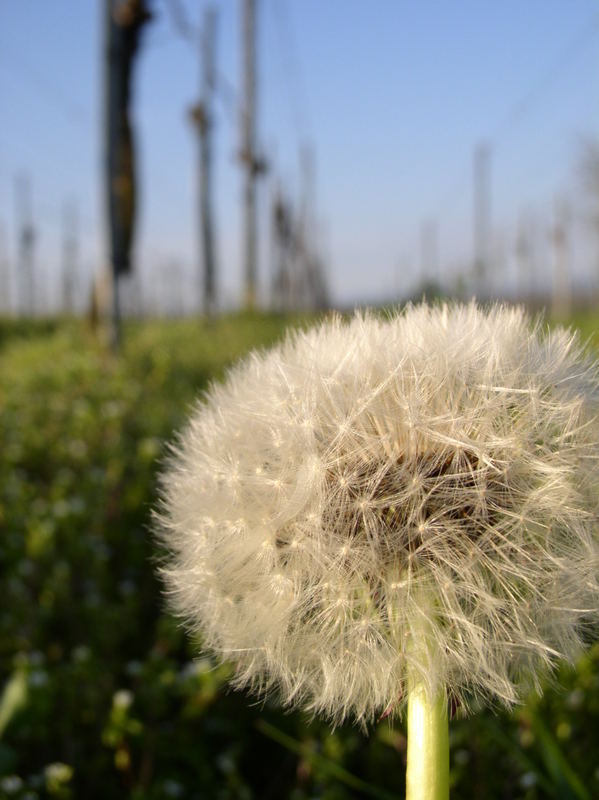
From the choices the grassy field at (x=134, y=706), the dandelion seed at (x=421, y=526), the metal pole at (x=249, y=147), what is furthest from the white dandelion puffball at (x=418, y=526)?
the metal pole at (x=249, y=147)

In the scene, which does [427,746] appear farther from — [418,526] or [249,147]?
[249,147]

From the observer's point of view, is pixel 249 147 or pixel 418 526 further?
pixel 249 147

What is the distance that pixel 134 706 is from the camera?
7.72 feet

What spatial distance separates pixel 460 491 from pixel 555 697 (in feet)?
4.61

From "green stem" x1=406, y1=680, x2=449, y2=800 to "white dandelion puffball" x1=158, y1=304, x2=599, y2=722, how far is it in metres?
0.02

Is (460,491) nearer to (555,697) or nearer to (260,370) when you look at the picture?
(260,370)

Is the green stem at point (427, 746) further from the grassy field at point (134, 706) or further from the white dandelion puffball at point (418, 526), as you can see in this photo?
the grassy field at point (134, 706)

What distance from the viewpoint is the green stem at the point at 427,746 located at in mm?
797

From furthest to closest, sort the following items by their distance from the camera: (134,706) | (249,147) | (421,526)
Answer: (249,147), (134,706), (421,526)

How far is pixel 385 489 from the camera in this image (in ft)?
3.08

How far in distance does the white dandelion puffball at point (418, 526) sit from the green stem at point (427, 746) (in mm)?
24

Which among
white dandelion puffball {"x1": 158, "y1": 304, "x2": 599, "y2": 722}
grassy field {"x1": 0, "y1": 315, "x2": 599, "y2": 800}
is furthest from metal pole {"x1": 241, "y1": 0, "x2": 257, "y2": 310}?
white dandelion puffball {"x1": 158, "y1": 304, "x2": 599, "y2": 722}

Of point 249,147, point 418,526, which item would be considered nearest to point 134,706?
point 418,526

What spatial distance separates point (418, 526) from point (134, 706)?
1773 millimetres
